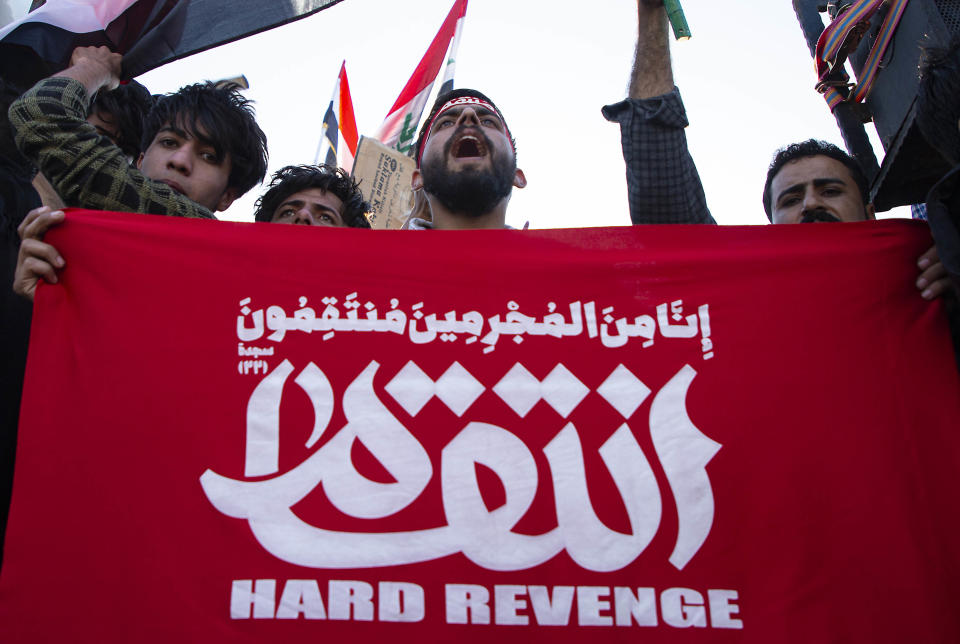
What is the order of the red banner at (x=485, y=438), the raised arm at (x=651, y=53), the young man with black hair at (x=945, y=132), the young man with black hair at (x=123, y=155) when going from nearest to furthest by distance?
the red banner at (x=485, y=438) < the young man with black hair at (x=945, y=132) < the young man with black hair at (x=123, y=155) < the raised arm at (x=651, y=53)

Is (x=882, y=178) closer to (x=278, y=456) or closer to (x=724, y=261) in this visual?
(x=724, y=261)

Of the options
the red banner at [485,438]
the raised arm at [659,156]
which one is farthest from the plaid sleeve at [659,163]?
the red banner at [485,438]

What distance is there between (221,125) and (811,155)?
220 centimetres

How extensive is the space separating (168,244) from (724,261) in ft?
4.83

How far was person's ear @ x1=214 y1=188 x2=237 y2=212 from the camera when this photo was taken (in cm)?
271

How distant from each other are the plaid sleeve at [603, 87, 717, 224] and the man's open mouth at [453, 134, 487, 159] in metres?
0.54

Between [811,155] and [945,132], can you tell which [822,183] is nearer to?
[811,155]

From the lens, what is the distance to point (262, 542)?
5.71ft

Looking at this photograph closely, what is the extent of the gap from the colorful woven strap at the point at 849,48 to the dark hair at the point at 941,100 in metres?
0.40

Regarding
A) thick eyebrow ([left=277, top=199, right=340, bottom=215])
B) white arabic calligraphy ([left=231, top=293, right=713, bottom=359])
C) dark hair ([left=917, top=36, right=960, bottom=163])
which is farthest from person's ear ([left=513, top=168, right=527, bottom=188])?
dark hair ([left=917, top=36, right=960, bottom=163])

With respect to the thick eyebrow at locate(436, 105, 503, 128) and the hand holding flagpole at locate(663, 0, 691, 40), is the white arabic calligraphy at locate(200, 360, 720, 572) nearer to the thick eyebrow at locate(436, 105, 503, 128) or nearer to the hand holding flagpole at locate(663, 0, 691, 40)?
the hand holding flagpole at locate(663, 0, 691, 40)

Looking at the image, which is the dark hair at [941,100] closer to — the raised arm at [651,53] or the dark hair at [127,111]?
the raised arm at [651,53]

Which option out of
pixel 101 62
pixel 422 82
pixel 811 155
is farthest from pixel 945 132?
pixel 422 82

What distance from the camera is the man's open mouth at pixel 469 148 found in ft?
9.82
